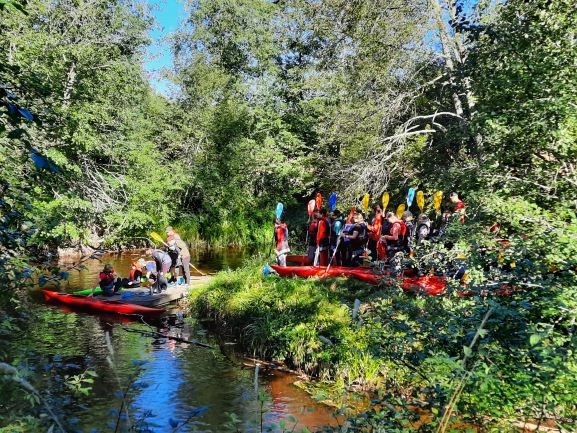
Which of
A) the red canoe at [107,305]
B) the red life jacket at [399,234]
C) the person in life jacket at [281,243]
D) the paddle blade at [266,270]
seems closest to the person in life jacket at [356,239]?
the red life jacket at [399,234]

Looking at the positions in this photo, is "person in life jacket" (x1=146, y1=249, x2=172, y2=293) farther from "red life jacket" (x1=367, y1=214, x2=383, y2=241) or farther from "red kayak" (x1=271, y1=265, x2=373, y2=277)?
"red life jacket" (x1=367, y1=214, x2=383, y2=241)

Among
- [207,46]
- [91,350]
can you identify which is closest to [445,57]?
[91,350]

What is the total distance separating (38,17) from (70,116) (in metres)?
3.34

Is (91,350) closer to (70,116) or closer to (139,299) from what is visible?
(139,299)

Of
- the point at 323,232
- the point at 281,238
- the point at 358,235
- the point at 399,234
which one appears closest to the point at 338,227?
the point at 323,232

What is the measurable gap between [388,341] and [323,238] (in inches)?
335

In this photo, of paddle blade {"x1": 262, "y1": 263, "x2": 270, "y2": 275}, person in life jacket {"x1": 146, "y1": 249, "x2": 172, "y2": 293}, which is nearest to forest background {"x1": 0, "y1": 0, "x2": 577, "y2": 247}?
person in life jacket {"x1": 146, "y1": 249, "x2": 172, "y2": 293}

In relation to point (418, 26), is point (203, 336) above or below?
below

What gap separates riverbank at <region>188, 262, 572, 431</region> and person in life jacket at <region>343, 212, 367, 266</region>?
158 centimetres

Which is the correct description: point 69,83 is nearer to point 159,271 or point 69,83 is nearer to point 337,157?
point 159,271

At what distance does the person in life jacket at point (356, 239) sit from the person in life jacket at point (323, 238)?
57 centimetres

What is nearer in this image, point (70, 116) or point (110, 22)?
point (70, 116)

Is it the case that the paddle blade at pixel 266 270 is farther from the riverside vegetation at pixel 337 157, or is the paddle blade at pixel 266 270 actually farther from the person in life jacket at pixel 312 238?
the person in life jacket at pixel 312 238

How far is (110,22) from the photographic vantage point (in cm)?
1836
